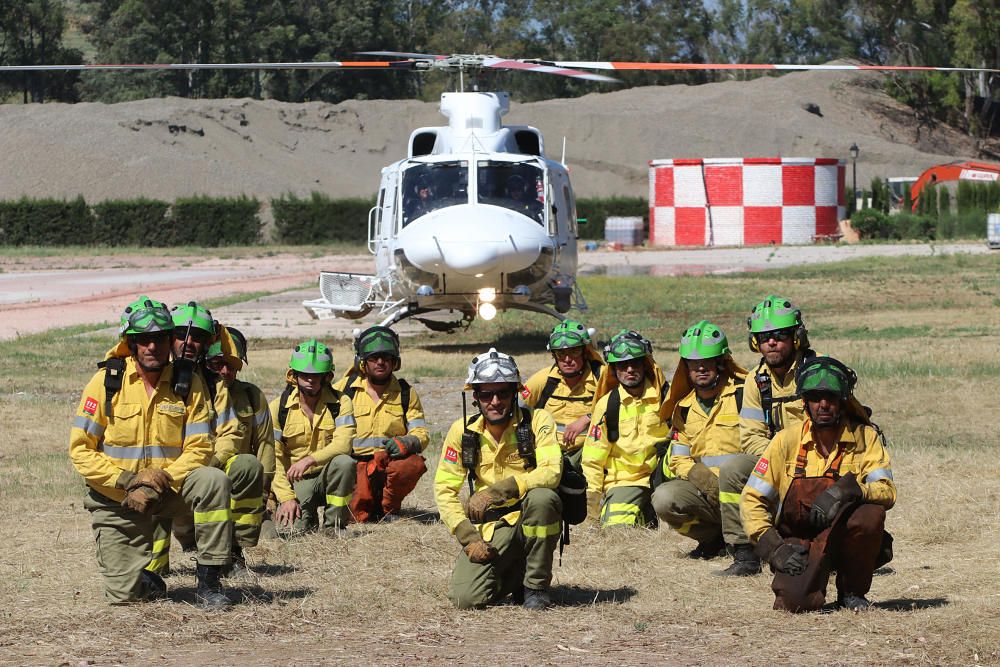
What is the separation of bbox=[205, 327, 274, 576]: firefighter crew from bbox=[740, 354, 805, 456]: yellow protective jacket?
258 centimetres

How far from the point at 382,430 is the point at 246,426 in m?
2.07

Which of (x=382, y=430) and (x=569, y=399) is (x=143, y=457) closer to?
(x=382, y=430)

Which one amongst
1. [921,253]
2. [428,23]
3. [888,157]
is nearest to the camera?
[921,253]

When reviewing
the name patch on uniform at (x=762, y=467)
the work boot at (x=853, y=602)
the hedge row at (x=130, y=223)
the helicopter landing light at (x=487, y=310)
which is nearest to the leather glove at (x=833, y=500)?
the name patch on uniform at (x=762, y=467)

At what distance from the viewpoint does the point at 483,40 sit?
314 ft

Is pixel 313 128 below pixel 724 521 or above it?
above

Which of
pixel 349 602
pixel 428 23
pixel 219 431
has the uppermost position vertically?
pixel 428 23

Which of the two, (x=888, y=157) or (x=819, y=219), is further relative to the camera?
(x=888, y=157)

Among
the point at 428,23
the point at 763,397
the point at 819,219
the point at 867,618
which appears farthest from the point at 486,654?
the point at 428,23

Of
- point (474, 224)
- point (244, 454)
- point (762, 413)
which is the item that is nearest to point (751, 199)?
point (474, 224)

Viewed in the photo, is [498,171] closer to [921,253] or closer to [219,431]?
[219,431]

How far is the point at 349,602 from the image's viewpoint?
7516 millimetres

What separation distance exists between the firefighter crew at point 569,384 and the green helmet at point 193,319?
8.49 ft

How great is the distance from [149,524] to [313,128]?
73.2 m
